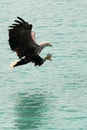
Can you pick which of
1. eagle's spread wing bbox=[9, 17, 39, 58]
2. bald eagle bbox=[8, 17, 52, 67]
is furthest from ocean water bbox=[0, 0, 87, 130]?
eagle's spread wing bbox=[9, 17, 39, 58]

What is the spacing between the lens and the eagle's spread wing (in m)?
20.1

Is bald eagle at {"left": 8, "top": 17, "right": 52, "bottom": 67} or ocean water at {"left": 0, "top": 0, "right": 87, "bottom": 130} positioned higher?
bald eagle at {"left": 8, "top": 17, "right": 52, "bottom": 67}

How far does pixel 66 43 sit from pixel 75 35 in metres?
1.16

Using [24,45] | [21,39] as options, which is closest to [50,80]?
[24,45]

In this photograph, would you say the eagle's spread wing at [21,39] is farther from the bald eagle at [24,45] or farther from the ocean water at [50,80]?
the ocean water at [50,80]

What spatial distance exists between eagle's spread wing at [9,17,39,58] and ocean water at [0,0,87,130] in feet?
2.05

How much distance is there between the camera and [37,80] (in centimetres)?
2109

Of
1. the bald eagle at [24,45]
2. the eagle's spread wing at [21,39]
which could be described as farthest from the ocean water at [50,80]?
the eagle's spread wing at [21,39]

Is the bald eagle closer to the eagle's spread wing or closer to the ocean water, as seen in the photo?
the eagle's spread wing

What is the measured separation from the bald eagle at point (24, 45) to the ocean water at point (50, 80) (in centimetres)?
43

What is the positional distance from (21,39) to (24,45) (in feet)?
1.11

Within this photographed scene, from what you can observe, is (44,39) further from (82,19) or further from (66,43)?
(82,19)

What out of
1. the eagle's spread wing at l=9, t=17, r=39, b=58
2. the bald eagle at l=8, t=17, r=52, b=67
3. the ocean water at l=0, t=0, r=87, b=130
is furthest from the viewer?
the bald eagle at l=8, t=17, r=52, b=67

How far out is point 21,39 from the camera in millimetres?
20578
